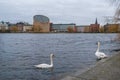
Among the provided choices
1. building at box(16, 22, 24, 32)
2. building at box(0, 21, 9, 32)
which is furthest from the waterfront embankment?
building at box(16, 22, 24, 32)

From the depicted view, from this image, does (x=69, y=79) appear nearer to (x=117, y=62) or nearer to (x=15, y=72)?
(x=117, y=62)

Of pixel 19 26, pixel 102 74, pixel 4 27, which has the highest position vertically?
pixel 19 26

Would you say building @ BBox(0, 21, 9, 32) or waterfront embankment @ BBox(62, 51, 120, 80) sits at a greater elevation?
building @ BBox(0, 21, 9, 32)

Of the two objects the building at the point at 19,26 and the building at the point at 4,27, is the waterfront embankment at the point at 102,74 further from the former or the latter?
the building at the point at 19,26

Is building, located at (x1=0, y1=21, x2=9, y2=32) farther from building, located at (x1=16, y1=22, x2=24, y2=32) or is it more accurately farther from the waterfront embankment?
the waterfront embankment

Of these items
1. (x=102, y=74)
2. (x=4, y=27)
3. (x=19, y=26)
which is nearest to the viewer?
(x=102, y=74)

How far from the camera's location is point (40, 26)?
170 m

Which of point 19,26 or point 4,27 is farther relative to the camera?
point 19,26

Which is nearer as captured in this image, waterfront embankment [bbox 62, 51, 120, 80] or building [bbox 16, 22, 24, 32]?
waterfront embankment [bbox 62, 51, 120, 80]

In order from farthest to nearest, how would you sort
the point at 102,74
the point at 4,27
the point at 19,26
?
the point at 19,26 → the point at 4,27 → the point at 102,74

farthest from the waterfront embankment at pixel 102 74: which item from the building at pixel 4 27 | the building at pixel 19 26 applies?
the building at pixel 19 26

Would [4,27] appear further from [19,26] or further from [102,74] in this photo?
[102,74]

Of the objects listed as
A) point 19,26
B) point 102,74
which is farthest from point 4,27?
point 102,74

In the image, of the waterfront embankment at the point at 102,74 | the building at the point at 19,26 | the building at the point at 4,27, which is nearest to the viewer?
the waterfront embankment at the point at 102,74
